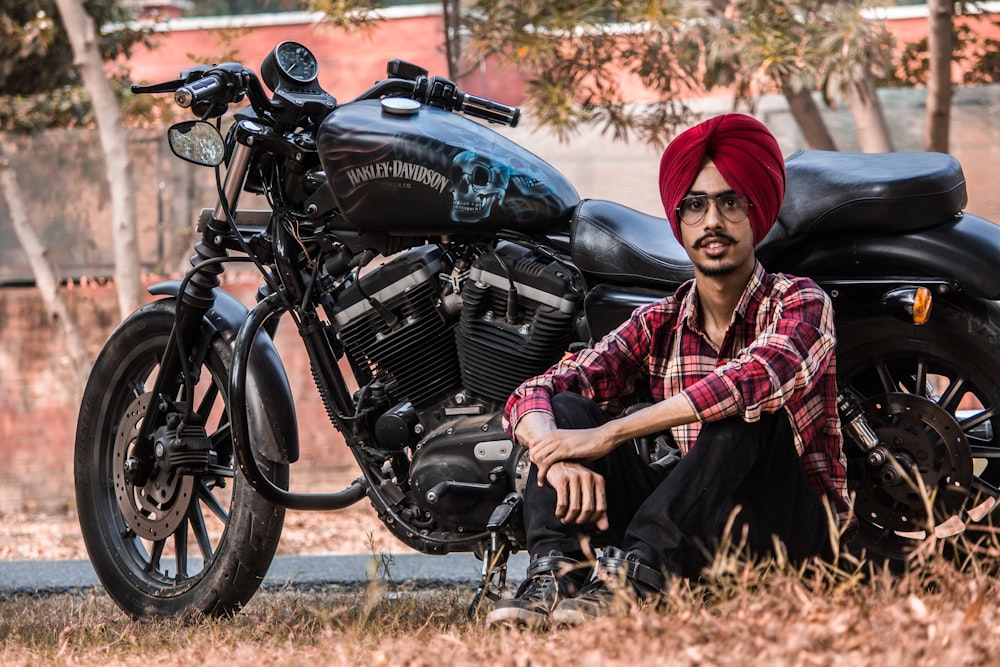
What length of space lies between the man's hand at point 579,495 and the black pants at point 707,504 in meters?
0.06

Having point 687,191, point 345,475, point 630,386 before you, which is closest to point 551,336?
point 630,386

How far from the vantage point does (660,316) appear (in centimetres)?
321

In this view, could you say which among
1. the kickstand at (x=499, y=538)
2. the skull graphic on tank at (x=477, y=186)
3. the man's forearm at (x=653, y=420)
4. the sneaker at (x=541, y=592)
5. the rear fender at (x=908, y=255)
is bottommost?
the kickstand at (x=499, y=538)

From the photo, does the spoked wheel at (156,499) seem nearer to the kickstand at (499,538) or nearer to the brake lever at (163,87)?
the brake lever at (163,87)

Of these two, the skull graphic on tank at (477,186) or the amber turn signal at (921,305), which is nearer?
the amber turn signal at (921,305)

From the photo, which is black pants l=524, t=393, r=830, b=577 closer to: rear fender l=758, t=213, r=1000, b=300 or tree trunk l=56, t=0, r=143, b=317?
rear fender l=758, t=213, r=1000, b=300

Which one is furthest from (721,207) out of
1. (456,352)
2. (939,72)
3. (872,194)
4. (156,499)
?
(939,72)

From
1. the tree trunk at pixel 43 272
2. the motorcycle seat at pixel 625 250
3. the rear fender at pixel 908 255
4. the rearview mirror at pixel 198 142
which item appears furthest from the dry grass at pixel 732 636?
the tree trunk at pixel 43 272

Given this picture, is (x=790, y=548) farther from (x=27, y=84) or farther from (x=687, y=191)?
(x=27, y=84)

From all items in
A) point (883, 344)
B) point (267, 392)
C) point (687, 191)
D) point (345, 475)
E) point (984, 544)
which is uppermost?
point (687, 191)

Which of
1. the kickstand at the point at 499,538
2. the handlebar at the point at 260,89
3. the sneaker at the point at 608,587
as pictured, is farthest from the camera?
the handlebar at the point at 260,89

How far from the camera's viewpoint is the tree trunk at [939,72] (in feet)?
20.5

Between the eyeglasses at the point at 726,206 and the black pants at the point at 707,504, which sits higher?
the eyeglasses at the point at 726,206

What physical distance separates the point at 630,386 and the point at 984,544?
3.15 ft
